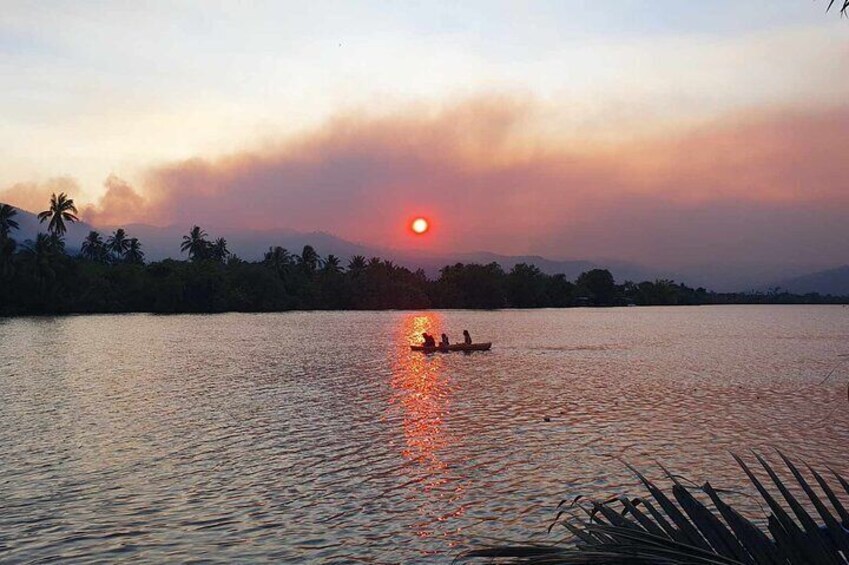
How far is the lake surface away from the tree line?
7453 cm

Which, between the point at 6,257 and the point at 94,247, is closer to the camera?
the point at 6,257

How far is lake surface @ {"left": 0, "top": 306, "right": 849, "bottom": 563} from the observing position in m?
12.6

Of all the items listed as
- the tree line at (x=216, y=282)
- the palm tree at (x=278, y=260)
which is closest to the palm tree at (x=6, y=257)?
the tree line at (x=216, y=282)

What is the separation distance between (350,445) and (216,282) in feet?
410

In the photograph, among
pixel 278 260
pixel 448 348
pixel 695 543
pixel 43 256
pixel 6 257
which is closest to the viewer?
pixel 695 543

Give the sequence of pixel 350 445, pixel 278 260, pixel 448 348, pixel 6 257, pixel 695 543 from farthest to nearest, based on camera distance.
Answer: pixel 278 260
pixel 6 257
pixel 448 348
pixel 350 445
pixel 695 543

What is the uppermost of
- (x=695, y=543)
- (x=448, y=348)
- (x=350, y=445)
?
(x=695, y=543)

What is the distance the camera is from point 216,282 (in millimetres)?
139125

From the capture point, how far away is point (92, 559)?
11.3m

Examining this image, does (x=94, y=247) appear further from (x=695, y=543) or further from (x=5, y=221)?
(x=695, y=543)

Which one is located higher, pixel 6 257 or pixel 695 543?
pixel 6 257

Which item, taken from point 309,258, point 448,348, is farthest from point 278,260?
point 448,348

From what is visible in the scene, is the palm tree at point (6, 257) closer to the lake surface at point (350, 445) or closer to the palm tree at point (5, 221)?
the palm tree at point (5, 221)

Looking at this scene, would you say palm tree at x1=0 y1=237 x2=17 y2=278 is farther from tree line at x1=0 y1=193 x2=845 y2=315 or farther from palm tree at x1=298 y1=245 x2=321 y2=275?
palm tree at x1=298 y1=245 x2=321 y2=275
